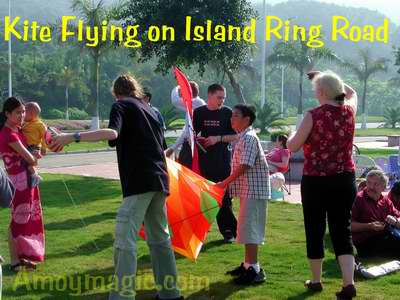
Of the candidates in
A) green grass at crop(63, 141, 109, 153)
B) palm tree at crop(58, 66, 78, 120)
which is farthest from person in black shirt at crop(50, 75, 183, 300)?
palm tree at crop(58, 66, 78, 120)

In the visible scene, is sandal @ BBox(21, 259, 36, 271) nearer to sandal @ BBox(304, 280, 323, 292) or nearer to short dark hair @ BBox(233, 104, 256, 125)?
short dark hair @ BBox(233, 104, 256, 125)

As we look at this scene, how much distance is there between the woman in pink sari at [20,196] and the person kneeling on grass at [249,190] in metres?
1.85

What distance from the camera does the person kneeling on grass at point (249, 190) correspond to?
5.46 m

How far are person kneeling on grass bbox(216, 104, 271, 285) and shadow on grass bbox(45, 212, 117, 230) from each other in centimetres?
313

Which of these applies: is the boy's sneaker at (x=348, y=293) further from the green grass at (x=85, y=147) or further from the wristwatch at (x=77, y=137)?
the green grass at (x=85, y=147)

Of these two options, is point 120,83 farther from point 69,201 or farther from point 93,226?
point 69,201

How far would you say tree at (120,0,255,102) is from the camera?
15305 mm

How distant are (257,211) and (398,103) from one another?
334ft

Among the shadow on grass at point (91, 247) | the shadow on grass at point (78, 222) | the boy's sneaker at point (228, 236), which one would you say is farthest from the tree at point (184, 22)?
the boy's sneaker at point (228, 236)

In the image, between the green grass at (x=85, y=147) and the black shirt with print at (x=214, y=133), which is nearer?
the black shirt with print at (x=214, y=133)

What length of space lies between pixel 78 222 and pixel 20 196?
8.50 ft

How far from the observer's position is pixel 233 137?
6.93m

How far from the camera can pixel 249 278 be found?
5.40m

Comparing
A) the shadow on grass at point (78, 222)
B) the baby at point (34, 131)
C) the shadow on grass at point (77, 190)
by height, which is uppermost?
the baby at point (34, 131)
